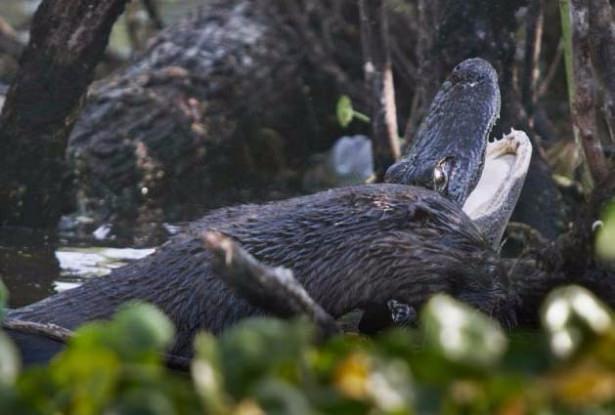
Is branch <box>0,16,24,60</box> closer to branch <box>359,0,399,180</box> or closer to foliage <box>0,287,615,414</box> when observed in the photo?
branch <box>359,0,399,180</box>

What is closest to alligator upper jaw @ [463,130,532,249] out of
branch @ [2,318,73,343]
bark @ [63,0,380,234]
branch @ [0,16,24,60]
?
branch @ [2,318,73,343]

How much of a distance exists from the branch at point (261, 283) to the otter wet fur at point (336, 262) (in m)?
1.27

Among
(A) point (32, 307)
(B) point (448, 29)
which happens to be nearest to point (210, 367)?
(A) point (32, 307)

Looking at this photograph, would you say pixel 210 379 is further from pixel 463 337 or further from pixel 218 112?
pixel 218 112

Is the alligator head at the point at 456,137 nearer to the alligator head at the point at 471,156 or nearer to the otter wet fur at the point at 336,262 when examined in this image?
the alligator head at the point at 471,156

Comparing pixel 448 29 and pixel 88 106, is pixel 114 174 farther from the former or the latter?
pixel 448 29

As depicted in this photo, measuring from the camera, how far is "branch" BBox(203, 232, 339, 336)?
→ 3021 millimetres

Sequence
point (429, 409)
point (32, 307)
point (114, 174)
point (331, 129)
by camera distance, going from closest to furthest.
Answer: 1. point (429, 409)
2. point (32, 307)
3. point (114, 174)
4. point (331, 129)

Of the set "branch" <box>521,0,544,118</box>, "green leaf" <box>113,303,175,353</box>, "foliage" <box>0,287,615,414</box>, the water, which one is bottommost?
the water

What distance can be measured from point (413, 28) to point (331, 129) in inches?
33.6

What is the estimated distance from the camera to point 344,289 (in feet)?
14.6

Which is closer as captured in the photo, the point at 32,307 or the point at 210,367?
the point at 210,367

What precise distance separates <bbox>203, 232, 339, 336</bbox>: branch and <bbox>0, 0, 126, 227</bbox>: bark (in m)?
3.92

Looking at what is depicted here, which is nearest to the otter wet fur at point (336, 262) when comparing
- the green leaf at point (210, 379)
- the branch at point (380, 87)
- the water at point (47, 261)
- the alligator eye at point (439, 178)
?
the alligator eye at point (439, 178)
